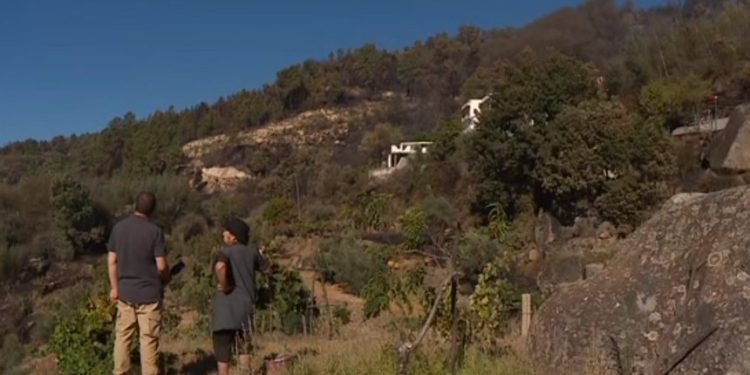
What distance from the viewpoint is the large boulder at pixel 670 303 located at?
3951 mm

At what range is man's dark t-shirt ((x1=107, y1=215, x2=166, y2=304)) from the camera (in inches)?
208

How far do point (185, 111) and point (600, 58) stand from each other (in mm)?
52392

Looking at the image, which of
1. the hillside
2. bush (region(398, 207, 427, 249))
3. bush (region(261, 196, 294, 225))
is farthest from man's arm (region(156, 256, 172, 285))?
bush (region(261, 196, 294, 225))

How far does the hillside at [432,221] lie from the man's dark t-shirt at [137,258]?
1.26 meters

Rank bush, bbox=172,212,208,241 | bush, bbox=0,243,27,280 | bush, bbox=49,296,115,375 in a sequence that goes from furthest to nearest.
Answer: bush, bbox=172,212,208,241, bush, bbox=0,243,27,280, bush, bbox=49,296,115,375

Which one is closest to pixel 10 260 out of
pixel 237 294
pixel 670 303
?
pixel 237 294

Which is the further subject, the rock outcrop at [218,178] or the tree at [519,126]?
the rock outcrop at [218,178]

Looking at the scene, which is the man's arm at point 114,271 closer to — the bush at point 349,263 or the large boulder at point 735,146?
the bush at point 349,263

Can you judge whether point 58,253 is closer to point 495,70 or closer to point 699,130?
point 699,130

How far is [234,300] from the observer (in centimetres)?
543

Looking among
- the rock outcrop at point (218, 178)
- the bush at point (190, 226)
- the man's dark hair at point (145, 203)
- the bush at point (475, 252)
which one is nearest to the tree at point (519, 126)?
the bush at point (475, 252)

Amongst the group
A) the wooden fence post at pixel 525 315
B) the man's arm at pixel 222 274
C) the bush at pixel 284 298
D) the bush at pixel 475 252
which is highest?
the man's arm at pixel 222 274

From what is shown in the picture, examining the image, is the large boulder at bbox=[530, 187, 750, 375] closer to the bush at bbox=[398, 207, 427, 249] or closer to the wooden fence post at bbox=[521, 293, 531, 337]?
the wooden fence post at bbox=[521, 293, 531, 337]

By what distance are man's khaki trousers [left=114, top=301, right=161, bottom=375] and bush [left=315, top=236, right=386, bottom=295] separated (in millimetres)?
12578
